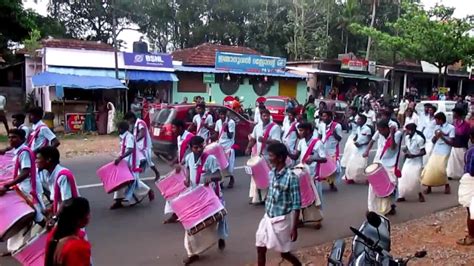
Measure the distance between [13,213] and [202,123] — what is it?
233 inches

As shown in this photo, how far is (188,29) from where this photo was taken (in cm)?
4009

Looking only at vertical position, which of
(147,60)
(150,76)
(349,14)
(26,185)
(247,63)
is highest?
(349,14)

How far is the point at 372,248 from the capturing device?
311 centimetres

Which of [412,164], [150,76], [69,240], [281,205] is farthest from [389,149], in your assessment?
[150,76]

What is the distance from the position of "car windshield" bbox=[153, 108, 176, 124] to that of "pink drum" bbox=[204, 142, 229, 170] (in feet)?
10.1

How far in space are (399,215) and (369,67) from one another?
26.1 meters

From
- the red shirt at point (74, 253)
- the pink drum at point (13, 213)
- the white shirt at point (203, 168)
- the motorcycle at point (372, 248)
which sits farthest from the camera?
the white shirt at point (203, 168)

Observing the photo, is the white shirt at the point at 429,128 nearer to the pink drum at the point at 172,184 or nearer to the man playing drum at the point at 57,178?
the pink drum at the point at 172,184

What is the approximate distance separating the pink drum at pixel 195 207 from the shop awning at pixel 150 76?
16906 mm

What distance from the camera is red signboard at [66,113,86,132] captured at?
17.1m

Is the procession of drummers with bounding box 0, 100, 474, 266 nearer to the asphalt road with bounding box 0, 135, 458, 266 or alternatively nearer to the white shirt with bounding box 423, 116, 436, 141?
the white shirt with bounding box 423, 116, 436, 141

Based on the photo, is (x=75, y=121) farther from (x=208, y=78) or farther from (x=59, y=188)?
(x=59, y=188)

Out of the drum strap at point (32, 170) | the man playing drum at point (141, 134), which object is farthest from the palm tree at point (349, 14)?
the drum strap at point (32, 170)

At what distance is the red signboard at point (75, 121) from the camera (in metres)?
17.1
